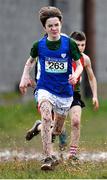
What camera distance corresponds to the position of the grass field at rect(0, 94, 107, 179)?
8961mm

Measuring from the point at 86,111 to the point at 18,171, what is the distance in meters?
9.95

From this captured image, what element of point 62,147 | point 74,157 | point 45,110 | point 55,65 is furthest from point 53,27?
point 62,147

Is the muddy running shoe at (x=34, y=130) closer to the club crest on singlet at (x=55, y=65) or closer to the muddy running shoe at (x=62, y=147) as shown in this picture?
the muddy running shoe at (x=62, y=147)

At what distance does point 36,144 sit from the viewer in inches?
498

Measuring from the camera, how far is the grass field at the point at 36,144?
353 inches

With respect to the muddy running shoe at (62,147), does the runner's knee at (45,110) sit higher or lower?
higher

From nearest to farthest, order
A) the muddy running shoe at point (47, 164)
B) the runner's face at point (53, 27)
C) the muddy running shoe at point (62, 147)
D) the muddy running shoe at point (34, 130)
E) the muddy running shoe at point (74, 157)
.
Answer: the muddy running shoe at point (47, 164), the runner's face at point (53, 27), the muddy running shoe at point (74, 157), the muddy running shoe at point (34, 130), the muddy running shoe at point (62, 147)

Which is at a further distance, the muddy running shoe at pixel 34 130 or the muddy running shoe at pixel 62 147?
the muddy running shoe at pixel 62 147

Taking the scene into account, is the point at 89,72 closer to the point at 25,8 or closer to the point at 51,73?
the point at 51,73

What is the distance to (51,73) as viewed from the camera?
9.41 metres

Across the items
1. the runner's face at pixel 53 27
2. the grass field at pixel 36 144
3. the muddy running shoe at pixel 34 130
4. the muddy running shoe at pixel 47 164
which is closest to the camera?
the grass field at pixel 36 144

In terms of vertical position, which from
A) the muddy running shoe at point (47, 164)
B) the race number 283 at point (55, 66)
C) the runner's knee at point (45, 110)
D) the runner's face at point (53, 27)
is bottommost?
the muddy running shoe at point (47, 164)

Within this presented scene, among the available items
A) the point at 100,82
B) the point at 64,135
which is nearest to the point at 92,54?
the point at 100,82

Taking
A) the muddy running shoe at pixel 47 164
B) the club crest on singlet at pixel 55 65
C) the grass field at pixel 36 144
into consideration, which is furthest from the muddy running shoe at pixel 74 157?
the club crest on singlet at pixel 55 65
